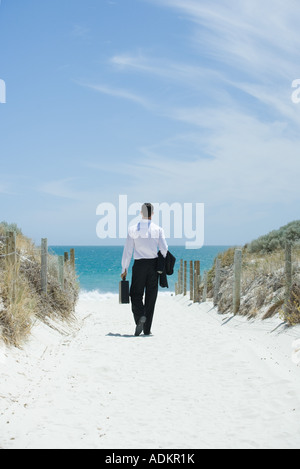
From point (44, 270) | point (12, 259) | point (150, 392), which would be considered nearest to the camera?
point (150, 392)

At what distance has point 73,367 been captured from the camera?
702cm

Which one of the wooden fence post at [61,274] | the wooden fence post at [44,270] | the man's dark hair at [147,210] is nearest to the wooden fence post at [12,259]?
the wooden fence post at [44,270]

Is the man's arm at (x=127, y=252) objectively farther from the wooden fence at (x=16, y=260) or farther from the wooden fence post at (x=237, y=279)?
the wooden fence post at (x=237, y=279)

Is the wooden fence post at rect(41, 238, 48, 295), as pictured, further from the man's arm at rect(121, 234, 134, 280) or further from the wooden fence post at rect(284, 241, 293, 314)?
the wooden fence post at rect(284, 241, 293, 314)

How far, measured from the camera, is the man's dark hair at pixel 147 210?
9656 mm

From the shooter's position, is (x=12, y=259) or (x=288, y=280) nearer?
(x=12, y=259)

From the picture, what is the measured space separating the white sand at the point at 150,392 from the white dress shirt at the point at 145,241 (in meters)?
1.62

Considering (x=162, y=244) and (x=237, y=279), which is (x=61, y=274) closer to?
(x=162, y=244)

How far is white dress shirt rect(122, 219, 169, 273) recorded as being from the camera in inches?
383

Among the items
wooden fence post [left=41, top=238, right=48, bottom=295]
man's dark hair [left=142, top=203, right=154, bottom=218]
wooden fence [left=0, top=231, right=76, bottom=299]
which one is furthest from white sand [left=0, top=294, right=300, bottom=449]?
man's dark hair [left=142, top=203, right=154, bottom=218]

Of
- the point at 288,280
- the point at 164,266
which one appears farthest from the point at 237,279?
the point at 164,266

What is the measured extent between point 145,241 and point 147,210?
0.61 metres

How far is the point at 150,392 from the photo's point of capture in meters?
5.80
